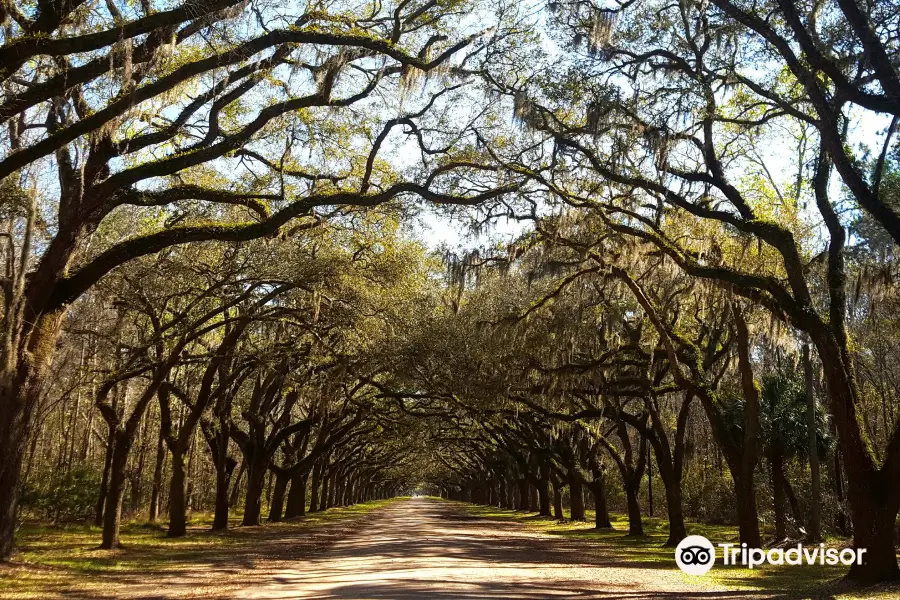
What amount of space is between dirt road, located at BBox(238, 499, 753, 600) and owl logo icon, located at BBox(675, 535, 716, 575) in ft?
1.28

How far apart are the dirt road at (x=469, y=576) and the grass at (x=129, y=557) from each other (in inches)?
52.3

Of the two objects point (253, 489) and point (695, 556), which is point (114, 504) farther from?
point (695, 556)

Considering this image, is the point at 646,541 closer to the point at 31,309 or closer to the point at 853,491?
the point at 853,491

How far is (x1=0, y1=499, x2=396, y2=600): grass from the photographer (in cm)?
992

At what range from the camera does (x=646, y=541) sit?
21.1 meters

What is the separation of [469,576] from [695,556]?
252 inches

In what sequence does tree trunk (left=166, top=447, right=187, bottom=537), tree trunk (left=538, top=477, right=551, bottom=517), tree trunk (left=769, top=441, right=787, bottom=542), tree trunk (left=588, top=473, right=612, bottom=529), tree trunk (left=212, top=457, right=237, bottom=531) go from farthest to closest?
1. tree trunk (left=538, top=477, right=551, bottom=517)
2. tree trunk (left=588, top=473, right=612, bottom=529)
3. tree trunk (left=212, top=457, right=237, bottom=531)
4. tree trunk (left=166, top=447, right=187, bottom=537)
5. tree trunk (left=769, top=441, right=787, bottom=542)

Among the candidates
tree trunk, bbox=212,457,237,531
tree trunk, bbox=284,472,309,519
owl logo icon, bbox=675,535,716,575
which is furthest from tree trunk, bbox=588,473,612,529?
tree trunk, bbox=284,472,309,519

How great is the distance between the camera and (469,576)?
11.1 m

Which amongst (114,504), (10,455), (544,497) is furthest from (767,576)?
(544,497)

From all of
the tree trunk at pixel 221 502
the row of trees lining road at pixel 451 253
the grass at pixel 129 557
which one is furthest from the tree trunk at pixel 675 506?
the tree trunk at pixel 221 502

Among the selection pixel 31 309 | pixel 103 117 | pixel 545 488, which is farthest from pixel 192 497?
pixel 103 117

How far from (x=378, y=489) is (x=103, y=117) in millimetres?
107120

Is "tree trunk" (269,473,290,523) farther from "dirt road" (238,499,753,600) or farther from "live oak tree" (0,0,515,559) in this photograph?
"live oak tree" (0,0,515,559)
